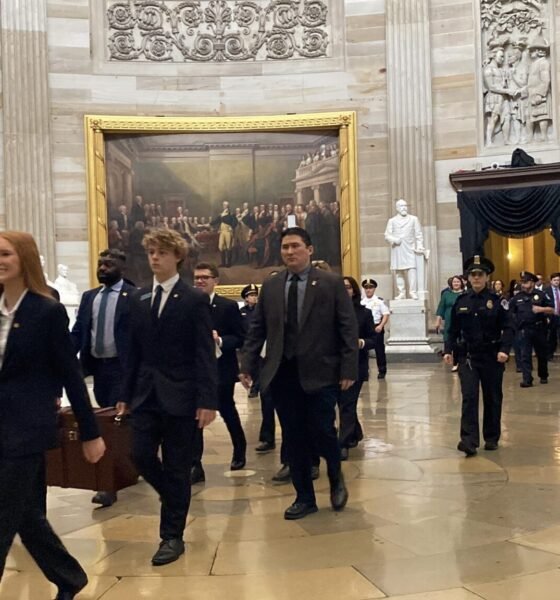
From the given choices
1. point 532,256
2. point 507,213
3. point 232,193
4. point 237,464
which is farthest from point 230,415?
point 532,256

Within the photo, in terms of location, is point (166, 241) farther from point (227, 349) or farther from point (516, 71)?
point (516, 71)

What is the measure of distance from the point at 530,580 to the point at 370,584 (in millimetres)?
749

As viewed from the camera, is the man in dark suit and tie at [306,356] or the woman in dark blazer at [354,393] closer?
the man in dark suit and tie at [306,356]

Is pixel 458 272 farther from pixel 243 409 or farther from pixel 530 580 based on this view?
pixel 530 580

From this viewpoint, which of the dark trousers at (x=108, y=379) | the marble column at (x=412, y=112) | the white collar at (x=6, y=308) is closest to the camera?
the white collar at (x=6, y=308)

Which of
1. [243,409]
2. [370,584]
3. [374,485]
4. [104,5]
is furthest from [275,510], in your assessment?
[104,5]

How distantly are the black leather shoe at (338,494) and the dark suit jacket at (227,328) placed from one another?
1.51m

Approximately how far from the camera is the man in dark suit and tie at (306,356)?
4840 mm

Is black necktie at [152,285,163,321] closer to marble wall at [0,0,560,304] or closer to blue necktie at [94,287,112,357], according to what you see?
blue necktie at [94,287,112,357]

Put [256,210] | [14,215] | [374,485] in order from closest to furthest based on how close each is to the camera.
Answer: [374,485] → [14,215] → [256,210]

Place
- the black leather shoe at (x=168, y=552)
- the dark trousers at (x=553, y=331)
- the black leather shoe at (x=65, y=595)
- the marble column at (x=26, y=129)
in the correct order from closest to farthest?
the black leather shoe at (x=65, y=595) → the black leather shoe at (x=168, y=552) → the dark trousers at (x=553, y=331) → the marble column at (x=26, y=129)

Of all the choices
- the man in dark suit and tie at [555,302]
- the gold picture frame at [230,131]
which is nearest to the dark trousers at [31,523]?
the man in dark suit and tie at [555,302]

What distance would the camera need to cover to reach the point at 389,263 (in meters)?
17.7

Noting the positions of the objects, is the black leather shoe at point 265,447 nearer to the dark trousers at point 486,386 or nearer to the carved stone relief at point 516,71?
the dark trousers at point 486,386
